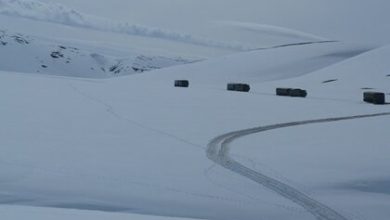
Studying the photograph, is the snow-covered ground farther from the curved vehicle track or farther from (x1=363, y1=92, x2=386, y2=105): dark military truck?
(x1=363, y1=92, x2=386, y2=105): dark military truck

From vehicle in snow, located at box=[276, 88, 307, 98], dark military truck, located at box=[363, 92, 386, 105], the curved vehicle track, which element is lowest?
the curved vehicle track

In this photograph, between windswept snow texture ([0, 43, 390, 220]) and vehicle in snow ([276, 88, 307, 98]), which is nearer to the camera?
windswept snow texture ([0, 43, 390, 220])

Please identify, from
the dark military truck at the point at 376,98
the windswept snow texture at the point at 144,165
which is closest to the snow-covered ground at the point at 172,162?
the windswept snow texture at the point at 144,165

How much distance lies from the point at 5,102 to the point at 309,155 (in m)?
9.84

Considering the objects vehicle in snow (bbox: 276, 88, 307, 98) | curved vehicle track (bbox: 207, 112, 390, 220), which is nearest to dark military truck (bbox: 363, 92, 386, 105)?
vehicle in snow (bbox: 276, 88, 307, 98)

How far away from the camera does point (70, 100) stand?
63.6 feet

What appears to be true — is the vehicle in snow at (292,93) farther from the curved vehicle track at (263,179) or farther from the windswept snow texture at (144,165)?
the curved vehicle track at (263,179)

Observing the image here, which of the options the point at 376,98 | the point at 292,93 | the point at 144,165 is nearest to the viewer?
the point at 144,165

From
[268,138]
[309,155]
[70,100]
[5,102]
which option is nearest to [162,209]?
[309,155]

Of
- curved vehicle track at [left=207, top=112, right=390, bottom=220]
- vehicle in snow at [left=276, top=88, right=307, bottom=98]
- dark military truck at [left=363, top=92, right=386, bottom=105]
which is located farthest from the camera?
vehicle in snow at [left=276, top=88, right=307, bottom=98]

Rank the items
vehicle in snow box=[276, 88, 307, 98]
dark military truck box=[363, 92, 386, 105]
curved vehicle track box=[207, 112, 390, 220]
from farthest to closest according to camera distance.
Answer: vehicle in snow box=[276, 88, 307, 98]
dark military truck box=[363, 92, 386, 105]
curved vehicle track box=[207, 112, 390, 220]

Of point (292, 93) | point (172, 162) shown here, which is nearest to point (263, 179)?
point (172, 162)

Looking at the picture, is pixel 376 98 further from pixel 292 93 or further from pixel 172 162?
pixel 172 162

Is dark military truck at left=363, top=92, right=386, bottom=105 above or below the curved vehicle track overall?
above
